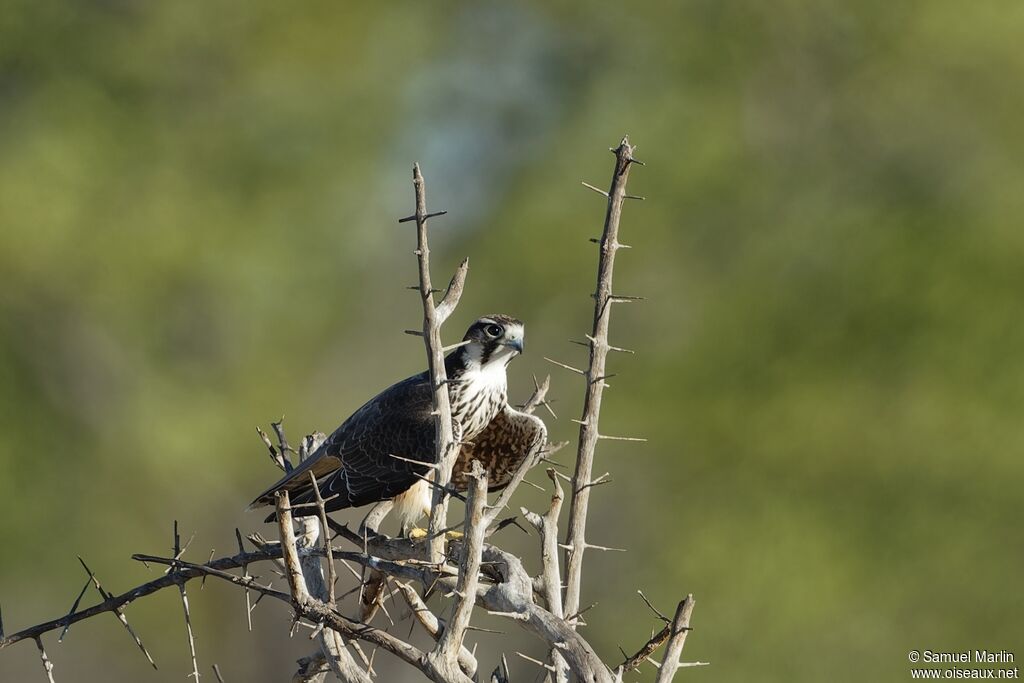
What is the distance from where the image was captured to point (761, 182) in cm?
1280

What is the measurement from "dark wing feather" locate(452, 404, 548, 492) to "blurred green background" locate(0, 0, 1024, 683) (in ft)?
22.2

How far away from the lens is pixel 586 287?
11.7m

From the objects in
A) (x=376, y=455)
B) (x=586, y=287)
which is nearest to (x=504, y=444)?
(x=376, y=455)

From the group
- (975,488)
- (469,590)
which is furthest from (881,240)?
(469,590)

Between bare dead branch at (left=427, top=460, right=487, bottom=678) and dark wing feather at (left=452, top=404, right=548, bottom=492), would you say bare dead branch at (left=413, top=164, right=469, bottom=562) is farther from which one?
dark wing feather at (left=452, top=404, right=548, bottom=492)

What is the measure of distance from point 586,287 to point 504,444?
7.85 m

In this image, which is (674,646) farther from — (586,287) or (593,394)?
(586,287)

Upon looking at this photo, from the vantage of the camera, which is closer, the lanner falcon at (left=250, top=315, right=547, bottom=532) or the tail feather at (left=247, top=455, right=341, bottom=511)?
the tail feather at (left=247, top=455, right=341, bottom=511)

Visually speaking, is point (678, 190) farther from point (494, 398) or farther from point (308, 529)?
point (308, 529)

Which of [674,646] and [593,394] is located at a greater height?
[593,394]

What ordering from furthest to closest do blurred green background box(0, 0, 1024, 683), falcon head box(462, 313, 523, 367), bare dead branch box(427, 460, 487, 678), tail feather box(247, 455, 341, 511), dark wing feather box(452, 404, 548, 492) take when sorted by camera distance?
blurred green background box(0, 0, 1024, 683) → falcon head box(462, 313, 523, 367) → dark wing feather box(452, 404, 548, 492) → tail feather box(247, 455, 341, 511) → bare dead branch box(427, 460, 487, 678)

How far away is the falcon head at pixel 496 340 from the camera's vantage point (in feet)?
14.0

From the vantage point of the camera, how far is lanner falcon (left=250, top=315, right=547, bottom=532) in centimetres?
390

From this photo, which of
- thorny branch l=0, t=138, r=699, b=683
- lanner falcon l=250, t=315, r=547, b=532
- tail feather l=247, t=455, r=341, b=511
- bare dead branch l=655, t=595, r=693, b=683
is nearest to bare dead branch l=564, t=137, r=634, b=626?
thorny branch l=0, t=138, r=699, b=683
